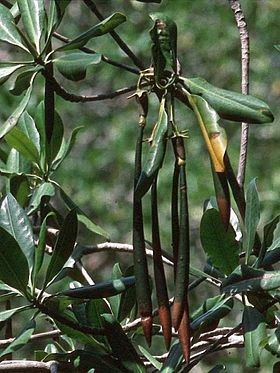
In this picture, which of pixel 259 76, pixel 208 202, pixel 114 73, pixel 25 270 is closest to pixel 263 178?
pixel 259 76

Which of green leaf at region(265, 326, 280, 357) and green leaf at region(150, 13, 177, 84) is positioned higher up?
green leaf at region(150, 13, 177, 84)

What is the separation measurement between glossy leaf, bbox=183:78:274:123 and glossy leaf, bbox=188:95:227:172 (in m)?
0.02

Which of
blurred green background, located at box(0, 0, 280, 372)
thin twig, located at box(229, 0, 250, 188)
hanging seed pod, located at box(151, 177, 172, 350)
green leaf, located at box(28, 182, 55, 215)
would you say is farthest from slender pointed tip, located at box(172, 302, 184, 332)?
blurred green background, located at box(0, 0, 280, 372)

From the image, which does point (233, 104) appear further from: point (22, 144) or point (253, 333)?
point (22, 144)

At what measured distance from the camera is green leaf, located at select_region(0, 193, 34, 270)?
0.91 metres

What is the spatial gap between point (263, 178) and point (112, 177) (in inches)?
26.6

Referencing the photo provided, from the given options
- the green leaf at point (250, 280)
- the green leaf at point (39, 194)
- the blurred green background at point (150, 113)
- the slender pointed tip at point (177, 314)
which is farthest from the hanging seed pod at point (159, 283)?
the blurred green background at point (150, 113)

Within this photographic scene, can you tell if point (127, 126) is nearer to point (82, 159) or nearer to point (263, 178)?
point (82, 159)

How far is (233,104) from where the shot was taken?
760 millimetres

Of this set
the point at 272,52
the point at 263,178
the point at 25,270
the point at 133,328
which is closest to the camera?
the point at 25,270

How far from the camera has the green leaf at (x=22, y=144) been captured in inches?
42.9

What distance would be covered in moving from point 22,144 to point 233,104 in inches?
16.2

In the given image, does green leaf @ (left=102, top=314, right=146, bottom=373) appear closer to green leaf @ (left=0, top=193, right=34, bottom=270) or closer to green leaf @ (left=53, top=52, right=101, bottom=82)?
green leaf @ (left=0, top=193, right=34, bottom=270)

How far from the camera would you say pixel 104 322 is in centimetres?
88
